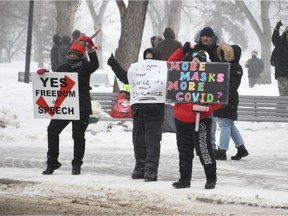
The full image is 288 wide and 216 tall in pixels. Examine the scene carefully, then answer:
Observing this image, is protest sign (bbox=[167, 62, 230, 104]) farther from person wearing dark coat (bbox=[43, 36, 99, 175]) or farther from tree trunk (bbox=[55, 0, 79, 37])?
tree trunk (bbox=[55, 0, 79, 37])

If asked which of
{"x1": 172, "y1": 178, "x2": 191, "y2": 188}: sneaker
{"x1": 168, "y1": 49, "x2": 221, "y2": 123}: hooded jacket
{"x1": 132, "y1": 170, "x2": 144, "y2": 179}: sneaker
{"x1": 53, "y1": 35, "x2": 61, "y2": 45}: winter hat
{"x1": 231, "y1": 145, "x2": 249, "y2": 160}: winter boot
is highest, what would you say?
{"x1": 53, "y1": 35, "x2": 61, "y2": 45}: winter hat

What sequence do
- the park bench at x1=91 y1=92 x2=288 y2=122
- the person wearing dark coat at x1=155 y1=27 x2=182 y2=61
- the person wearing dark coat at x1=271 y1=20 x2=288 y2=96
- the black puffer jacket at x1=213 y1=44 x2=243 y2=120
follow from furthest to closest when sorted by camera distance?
the park bench at x1=91 y1=92 x2=288 y2=122
the person wearing dark coat at x1=155 y1=27 x2=182 y2=61
the person wearing dark coat at x1=271 y1=20 x2=288 y2=96
the black puffer jacket at x1=213 y1=44 x2=243 y2=120

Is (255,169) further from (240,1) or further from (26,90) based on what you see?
(240,1)

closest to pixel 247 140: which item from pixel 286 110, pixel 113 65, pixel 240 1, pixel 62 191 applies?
pixel 286 110

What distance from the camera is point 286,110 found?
2059 centimetres

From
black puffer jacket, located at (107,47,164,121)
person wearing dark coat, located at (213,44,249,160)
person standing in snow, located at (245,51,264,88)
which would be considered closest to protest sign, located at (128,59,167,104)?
black puffer jacket, located at (107,47,164,121)

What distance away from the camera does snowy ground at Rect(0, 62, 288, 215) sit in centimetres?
967

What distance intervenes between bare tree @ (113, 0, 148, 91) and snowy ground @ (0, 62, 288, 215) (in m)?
3.16

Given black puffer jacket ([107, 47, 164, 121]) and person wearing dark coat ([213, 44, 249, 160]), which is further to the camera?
person wearing dark coat ([213, 44, 249, 160])

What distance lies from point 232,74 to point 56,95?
10.1 ft

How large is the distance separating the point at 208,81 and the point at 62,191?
2.15 meters

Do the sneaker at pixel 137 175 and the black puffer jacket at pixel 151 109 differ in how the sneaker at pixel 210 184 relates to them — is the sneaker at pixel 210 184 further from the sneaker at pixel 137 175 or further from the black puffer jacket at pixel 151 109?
the sneaker at pixel 137 175

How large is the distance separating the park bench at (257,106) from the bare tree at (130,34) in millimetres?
1349

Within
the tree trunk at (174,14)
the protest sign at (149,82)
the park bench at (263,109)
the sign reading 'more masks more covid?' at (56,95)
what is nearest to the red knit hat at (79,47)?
the sign reading 'more masks more covid?' at (56,95)
